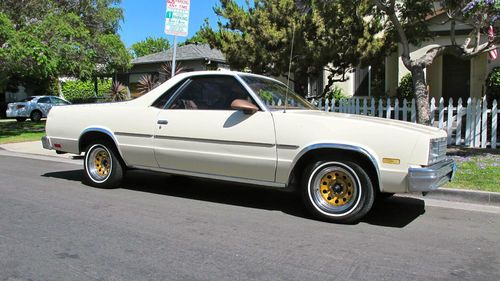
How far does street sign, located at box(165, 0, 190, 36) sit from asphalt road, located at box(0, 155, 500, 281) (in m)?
4.01

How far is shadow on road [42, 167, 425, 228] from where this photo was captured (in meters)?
6.22

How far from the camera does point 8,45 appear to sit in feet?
50.5

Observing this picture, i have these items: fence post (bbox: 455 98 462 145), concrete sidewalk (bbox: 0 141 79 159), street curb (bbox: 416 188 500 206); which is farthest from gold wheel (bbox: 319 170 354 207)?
concrete sidewalk (bbox: 0 141 79 159)

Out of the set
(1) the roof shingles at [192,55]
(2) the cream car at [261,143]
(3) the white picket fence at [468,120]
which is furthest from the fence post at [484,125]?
(1) the roof shingles at [192,55]

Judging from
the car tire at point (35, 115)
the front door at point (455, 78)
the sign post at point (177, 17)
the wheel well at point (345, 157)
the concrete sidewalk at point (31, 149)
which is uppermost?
the sign post at point (177, 17)

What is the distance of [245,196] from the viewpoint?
7.30 meters

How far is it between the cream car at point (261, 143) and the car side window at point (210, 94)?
0.01 meters

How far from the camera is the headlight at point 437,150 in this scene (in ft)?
17.9

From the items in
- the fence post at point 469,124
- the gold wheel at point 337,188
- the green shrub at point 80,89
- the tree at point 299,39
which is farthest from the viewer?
the green shrub at point 80,89

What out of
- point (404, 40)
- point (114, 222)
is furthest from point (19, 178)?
point (404, 40)

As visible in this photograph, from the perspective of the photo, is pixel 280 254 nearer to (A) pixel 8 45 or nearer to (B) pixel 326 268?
(B) pixel 326 268

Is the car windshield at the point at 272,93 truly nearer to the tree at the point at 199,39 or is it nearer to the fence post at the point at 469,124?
the fence post at the point at 469,124

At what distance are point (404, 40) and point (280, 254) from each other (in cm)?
743

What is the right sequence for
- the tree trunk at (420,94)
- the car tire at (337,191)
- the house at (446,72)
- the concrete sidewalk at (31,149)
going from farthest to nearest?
the house at (446,72)
the concrete sidewalk at (31,149)
the tree trunk at (420,94)
the car tire at (337,191)
